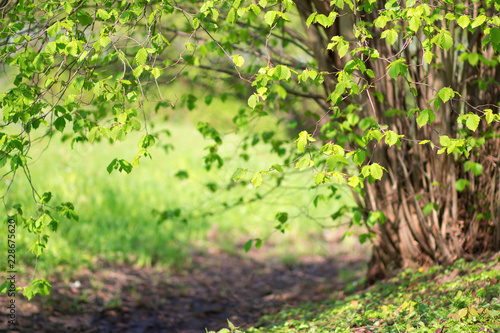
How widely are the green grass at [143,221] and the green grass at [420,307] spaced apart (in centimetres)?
119

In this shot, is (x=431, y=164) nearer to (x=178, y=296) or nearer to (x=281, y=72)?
(x=281, y=72)

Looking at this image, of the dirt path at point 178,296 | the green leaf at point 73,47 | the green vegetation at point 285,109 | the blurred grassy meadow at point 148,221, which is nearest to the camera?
the green leaf at point 73,47

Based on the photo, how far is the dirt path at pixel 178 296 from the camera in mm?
3527

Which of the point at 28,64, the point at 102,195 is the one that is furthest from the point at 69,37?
the point at 102,195

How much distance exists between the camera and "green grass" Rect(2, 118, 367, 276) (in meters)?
4.75

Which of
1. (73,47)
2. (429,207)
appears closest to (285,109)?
(429,207)

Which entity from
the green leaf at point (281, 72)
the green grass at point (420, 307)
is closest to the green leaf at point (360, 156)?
the green leaf at point (281, 72)

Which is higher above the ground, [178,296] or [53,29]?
[53,29]

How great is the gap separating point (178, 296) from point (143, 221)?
1.67 meters

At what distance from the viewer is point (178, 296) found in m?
4.24

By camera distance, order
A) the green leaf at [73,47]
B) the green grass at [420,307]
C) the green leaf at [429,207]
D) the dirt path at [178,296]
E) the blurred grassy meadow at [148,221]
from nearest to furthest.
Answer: the green leaf at [73,47]
the green grass at [420,307]
the green leaf at [429,207]
the dirt path at [178,296]
the blurred grassy meadow at [148,221]

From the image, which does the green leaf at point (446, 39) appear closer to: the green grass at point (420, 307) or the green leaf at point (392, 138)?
the green leaf at point (392, 138)

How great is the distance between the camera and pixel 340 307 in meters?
3.24

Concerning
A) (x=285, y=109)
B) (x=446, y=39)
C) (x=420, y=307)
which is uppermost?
(x=285, y=109)
